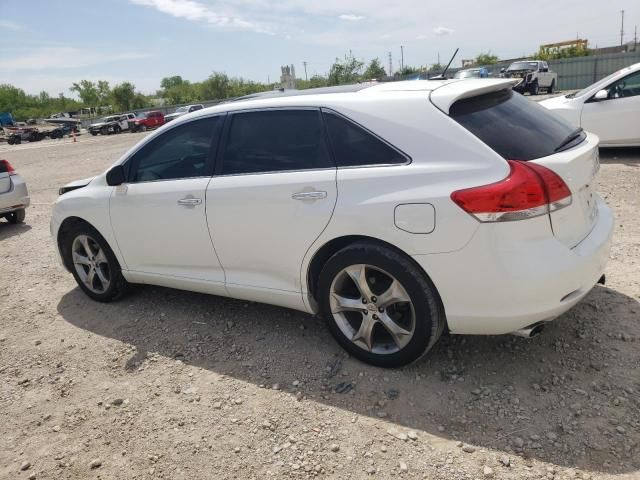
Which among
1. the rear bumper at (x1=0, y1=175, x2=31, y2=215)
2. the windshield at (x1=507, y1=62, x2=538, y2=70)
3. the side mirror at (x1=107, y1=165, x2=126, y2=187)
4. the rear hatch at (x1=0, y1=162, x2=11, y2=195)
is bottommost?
the rear bumper at (x1=0, y1=175, x2=31, y2=215)

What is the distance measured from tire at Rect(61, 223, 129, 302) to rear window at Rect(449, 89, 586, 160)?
3233 millimetres

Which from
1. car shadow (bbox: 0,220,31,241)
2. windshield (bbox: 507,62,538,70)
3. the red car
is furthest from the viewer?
the red car

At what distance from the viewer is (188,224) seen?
12.0 feet

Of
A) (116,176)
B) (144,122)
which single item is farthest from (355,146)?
(144,122)

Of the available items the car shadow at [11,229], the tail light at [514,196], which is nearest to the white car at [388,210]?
the tail light at [514,196]

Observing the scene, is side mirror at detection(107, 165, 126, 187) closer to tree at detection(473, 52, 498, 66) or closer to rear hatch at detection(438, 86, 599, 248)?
rear hatch at detection(438, 86, 599, 248)

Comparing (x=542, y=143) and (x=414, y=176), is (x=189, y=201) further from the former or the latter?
(x=542, y=143)

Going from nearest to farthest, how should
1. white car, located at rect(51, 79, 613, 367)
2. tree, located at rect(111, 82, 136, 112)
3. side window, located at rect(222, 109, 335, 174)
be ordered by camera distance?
white car, located at rect(51, 79, 613, 367) < side window, located at rect(222, 109, 335, 174) < tree, located at rect(111, 82, 136, 112)

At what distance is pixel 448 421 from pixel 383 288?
82 cm

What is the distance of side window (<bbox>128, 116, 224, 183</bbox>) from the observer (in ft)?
11.9

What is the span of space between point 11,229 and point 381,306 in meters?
7.92

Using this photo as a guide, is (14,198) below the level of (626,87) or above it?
below

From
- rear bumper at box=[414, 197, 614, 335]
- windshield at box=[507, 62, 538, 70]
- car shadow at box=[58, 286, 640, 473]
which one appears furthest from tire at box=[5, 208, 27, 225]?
windshield at box=[507, 62, 538, 70]

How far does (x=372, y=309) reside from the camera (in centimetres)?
296
